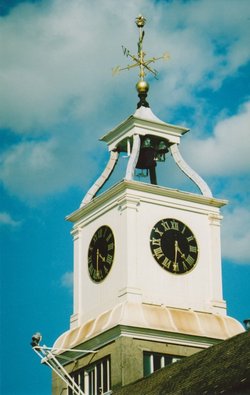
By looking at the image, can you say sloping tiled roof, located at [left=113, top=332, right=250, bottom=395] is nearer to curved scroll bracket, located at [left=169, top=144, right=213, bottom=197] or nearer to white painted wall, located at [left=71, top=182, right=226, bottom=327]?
white painted wall, located at [left=71, top=182, right=226, bottom=327]

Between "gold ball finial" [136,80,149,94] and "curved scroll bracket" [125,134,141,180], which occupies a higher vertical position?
"gold ball finial" [136,80,149,94]

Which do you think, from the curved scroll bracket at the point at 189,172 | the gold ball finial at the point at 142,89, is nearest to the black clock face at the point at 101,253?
the curved scroll bracket at the point at 189,172

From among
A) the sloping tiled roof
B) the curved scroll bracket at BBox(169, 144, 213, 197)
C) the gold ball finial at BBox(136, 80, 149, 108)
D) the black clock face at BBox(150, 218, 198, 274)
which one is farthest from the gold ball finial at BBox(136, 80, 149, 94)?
the sloping tiled roof

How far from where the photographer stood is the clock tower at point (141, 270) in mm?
51688

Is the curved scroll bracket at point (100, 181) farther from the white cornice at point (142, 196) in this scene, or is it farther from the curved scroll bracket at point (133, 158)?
the curved scroll bracket at point (133, 158)

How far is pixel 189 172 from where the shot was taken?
2245 inches

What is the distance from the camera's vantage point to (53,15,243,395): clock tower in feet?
170

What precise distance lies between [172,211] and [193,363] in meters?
11.3

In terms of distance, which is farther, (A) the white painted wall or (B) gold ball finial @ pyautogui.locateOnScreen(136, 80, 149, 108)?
(B) gold ball finial @ pyautogui.locateOnScreen(136, 80, 149, 108)

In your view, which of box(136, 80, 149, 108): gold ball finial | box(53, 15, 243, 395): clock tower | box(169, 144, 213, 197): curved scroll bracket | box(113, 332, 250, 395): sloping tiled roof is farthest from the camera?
box(136, 80, 149, 108): gold ball finial

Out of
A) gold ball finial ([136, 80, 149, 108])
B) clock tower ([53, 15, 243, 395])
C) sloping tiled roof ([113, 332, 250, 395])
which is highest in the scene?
gold ball finial ([136, 80, 149, 108])

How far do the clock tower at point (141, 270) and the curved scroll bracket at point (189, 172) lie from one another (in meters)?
0.04

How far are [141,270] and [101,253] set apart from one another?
2.65 metres

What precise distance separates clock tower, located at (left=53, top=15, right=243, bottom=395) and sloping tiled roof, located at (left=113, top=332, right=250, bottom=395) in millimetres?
3123
